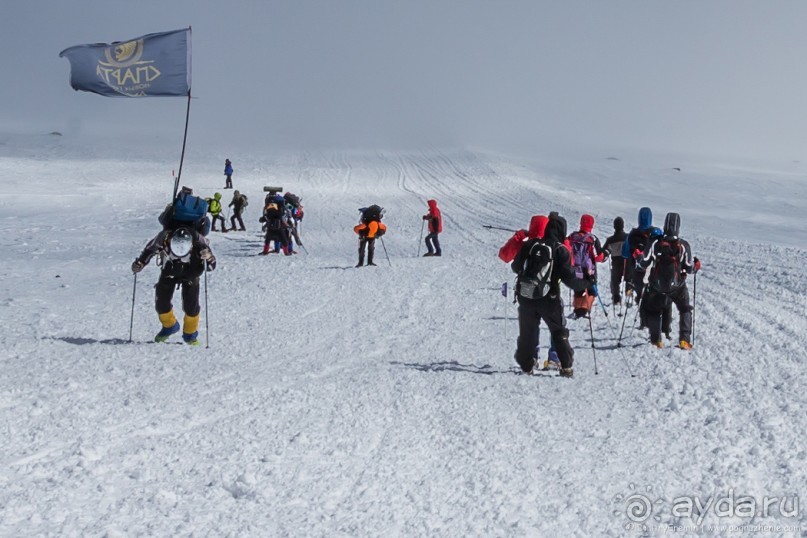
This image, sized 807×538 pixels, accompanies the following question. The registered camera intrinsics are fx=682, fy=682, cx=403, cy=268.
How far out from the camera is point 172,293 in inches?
328

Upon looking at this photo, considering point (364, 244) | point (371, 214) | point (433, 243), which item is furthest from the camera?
point (433, 243)

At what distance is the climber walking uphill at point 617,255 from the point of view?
11.6 metres

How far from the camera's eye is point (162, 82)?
36.6ft

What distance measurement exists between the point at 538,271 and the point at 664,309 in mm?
3073

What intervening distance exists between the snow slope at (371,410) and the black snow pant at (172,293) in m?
0.51

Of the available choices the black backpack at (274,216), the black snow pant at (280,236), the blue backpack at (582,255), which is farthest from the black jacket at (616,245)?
the black snow pant at (280,236)

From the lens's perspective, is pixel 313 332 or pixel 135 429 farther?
pixel 313 332

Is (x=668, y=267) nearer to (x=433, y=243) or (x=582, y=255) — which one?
(x=582, y=255)

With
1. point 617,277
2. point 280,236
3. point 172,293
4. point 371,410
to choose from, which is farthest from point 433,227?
point 371,410

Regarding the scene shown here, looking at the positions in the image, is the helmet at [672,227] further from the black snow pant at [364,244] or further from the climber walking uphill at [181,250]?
the black snow pant at [364,244]

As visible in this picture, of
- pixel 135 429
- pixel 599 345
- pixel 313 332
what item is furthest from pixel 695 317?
pixel 135 429

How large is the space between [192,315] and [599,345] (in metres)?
5.42

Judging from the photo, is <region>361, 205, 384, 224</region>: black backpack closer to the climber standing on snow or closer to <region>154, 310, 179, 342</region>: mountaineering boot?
<region>154, 310, 179, 342</region>: mountaineering boot

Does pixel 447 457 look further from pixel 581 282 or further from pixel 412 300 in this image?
pixel 412 300
